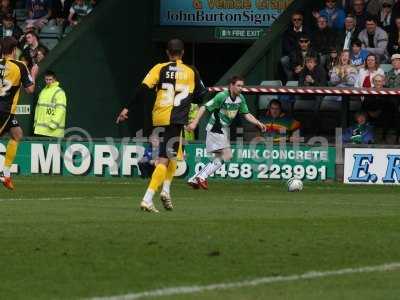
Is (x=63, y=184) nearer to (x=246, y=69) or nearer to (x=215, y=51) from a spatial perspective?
(x=246, y=69)

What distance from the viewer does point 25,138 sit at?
27422 millimetres

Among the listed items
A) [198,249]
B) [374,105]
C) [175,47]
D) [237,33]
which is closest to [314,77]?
[374,105]

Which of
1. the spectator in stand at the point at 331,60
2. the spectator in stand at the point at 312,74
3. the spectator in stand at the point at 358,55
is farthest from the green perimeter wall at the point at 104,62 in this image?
the spectator in stand at the point at 358,55

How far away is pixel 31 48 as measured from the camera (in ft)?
103

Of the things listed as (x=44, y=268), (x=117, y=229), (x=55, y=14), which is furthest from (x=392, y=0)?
(x=44, y=268)

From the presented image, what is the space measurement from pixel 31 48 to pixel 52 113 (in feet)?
12.2

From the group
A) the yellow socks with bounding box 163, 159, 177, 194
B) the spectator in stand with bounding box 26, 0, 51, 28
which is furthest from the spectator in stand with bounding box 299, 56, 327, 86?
the yellow socks with bounding box 163, 159, 177, 194

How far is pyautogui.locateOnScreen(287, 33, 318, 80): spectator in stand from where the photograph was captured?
2778 cm

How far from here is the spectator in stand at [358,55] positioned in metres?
27.0

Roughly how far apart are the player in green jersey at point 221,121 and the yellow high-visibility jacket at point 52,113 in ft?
15.0

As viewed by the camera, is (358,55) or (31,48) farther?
(31,48)

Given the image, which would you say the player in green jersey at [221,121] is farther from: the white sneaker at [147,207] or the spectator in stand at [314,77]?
the white sneaker at [147,207]

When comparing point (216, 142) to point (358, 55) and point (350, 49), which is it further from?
point (350, 49)

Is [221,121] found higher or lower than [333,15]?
lower
